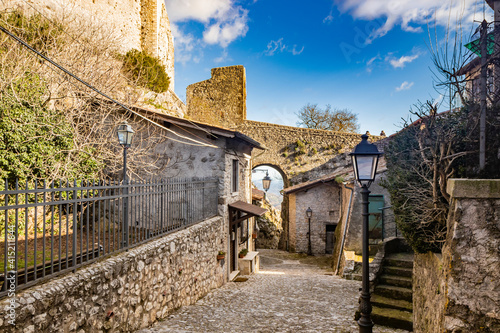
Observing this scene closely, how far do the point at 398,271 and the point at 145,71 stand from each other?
1435 centimetres

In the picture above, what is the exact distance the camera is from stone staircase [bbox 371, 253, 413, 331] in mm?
5207

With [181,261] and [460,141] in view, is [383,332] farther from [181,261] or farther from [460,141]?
[181,261]

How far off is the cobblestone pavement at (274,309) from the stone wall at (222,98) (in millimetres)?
15983

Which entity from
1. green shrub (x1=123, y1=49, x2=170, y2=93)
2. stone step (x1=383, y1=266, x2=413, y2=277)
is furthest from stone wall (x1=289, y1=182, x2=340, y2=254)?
stone step (x1=383, y1=266, x2=413, y2=277)

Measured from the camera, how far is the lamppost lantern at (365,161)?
13.1 ft

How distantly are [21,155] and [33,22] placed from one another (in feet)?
Result: 20.6

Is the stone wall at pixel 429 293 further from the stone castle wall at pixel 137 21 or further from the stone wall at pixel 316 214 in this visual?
the stone castle wall at pixel 137 21

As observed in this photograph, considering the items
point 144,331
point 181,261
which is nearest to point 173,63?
point 181,261

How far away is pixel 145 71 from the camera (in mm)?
15641

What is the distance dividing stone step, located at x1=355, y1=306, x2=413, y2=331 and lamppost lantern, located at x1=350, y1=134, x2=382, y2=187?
2.72 meters

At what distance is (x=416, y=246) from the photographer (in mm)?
4145

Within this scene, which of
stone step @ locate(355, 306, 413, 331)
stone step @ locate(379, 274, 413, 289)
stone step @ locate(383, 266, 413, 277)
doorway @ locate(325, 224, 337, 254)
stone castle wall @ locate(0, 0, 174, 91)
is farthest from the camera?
doorway @ locate(325, 224, 337, 254)

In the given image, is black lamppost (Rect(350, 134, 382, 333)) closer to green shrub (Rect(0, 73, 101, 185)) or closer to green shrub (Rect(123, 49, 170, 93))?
green shrub (Rect(0, 73, 101, 185))

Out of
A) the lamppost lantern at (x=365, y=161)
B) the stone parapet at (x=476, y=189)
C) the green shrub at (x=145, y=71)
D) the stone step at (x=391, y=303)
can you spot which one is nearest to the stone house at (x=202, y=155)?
the stone step at (x=391, y=303)
